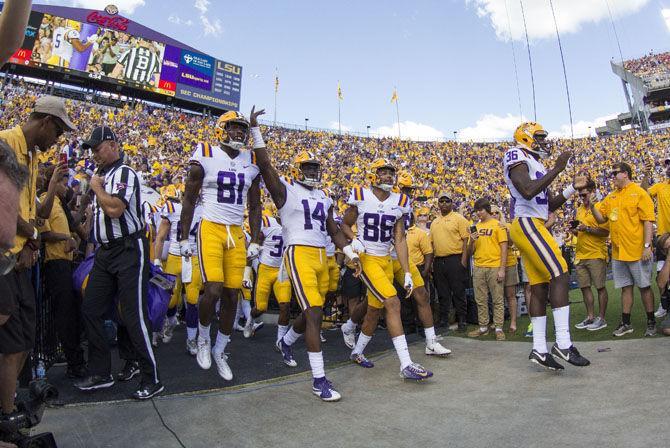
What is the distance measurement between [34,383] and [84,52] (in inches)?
1395

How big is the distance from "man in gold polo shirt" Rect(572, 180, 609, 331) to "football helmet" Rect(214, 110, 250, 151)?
15.2ft

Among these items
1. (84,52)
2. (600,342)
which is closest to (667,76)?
(84,52)

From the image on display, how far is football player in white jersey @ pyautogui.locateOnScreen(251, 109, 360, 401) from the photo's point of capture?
444 centimetres

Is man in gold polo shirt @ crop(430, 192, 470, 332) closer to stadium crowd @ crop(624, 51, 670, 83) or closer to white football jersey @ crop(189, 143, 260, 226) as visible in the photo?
white football jersey @ crop(189, 143, 260, 226)

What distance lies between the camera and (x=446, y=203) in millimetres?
7656

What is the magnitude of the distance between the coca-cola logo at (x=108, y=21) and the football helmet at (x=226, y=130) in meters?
35.8

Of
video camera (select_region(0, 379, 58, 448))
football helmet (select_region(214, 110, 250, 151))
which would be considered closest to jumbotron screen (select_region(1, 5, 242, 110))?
football helmet (select_region(214, 110, 250, 151))

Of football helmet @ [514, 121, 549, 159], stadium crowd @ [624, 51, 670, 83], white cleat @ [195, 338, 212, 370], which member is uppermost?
stadium crowd @ [624, 51, 670, 83]

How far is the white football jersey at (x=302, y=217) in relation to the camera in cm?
473

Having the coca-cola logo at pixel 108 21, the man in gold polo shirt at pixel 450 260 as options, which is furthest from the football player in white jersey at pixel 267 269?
the coca-cola logo at pixel 108 21

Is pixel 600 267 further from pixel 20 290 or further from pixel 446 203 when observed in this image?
pixel 20 290

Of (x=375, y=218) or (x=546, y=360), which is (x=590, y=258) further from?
(x=375, y=218)

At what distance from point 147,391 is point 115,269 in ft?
3.49

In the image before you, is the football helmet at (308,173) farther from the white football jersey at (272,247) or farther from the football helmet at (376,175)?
the white football jersey at (272,247)
